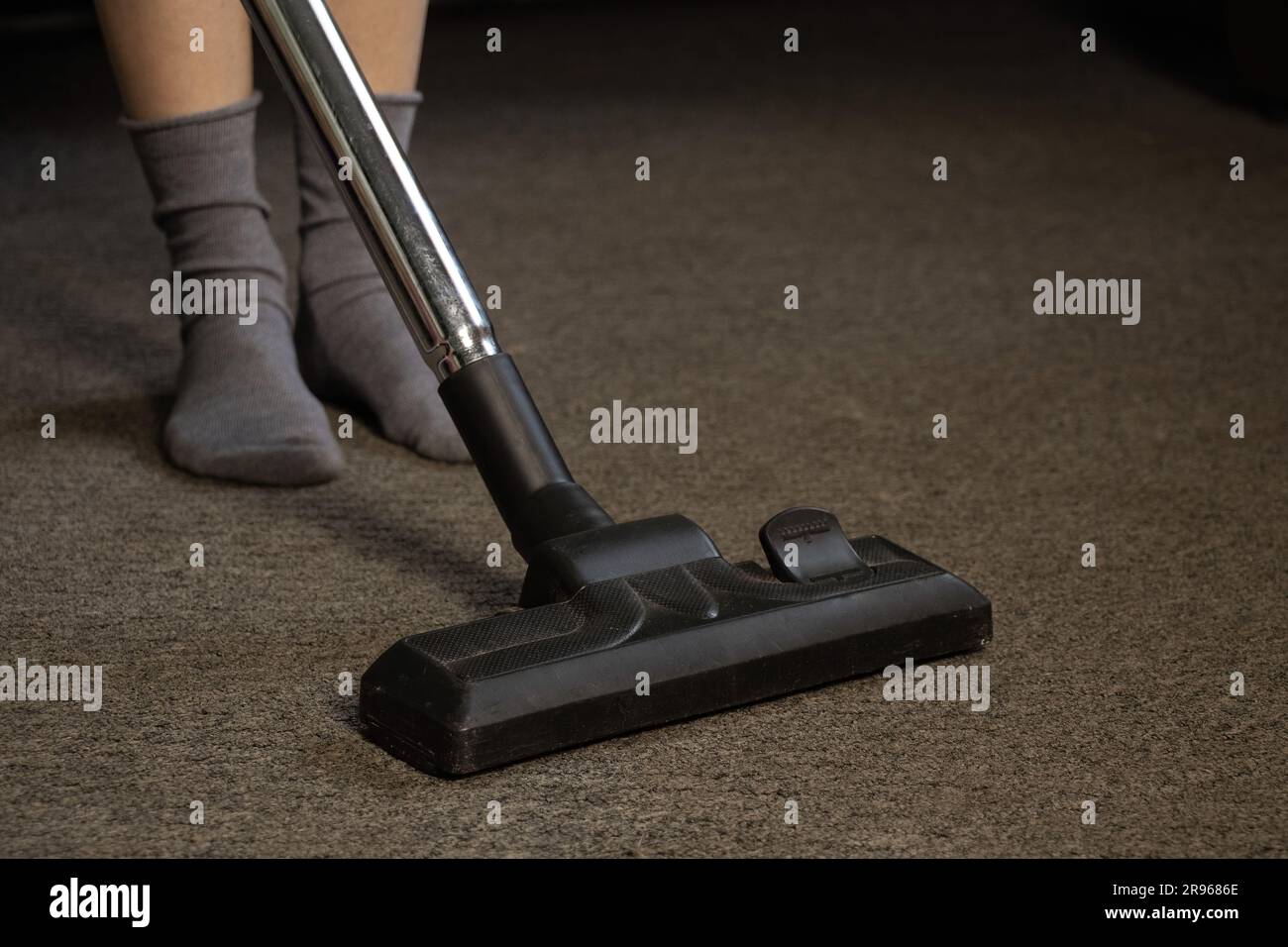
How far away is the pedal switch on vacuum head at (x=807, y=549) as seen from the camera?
717mm

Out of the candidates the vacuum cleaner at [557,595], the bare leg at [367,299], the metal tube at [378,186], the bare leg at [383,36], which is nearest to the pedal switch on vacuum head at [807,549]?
the vacuum cleaner at [557,595]

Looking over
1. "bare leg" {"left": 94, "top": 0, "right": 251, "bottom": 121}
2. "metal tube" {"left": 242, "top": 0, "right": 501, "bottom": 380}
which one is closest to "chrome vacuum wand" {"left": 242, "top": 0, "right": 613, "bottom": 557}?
"metal tube" {"left": 242, "top": 0, "right": 501, "bottom": 380}

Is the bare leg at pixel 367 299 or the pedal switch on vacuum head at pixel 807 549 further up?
the bare leg at pixel 367 299

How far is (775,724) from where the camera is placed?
689 millimetres

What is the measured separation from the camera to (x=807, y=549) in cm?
73

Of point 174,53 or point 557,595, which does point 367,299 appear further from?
point 557,595

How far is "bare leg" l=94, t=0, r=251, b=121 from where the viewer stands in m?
0.99

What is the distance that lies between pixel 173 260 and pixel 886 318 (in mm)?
599

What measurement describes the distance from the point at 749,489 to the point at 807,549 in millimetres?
260

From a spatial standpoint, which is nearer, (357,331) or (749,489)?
(749,489)

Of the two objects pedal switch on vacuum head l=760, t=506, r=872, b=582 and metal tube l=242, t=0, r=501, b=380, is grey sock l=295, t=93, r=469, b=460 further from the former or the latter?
pedal switch on vacuum head l=760, t=506, r=872, b=582

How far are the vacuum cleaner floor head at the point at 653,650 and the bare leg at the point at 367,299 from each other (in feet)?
1.14

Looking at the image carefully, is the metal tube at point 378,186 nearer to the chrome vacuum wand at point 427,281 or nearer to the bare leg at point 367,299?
the chrome vacuum wand at point 427,281

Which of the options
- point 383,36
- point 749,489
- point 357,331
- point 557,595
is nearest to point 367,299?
point 357,331
